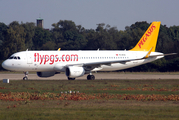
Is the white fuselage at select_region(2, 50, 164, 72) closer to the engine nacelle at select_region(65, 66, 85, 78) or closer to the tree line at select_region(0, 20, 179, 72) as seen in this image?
the engine nacelle at select_region(65, 66, 85, 78)

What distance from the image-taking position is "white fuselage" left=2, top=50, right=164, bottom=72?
3734 centimetres

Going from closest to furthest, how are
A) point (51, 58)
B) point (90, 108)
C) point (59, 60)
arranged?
point (90, 108) < point (51, 58) < point (59, 60)

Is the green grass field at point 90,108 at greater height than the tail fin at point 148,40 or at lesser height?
lesser

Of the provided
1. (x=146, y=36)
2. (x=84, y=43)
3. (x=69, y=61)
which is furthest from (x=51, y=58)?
(x=84, y=43)

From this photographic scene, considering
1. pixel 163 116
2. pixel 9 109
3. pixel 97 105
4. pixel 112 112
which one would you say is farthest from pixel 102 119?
pixel 9 109

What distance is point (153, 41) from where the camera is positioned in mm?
47000

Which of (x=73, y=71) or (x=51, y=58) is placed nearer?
(x=73, y=71)

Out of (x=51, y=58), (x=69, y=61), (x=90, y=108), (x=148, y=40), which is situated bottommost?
(x=90, y=108)

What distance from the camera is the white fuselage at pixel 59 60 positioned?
123 ft

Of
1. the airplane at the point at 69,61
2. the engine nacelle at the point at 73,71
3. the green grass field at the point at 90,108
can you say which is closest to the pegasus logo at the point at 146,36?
the airplane at the point at 69,61

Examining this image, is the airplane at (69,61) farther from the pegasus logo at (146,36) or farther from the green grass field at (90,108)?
the green grass field at (90,108)

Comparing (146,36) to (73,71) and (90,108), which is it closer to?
(73,71)

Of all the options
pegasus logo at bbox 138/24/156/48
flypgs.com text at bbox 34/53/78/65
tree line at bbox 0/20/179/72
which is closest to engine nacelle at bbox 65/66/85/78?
flypgs.com text at bbox 34/53/78/65

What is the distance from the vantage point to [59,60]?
38.8 meters
